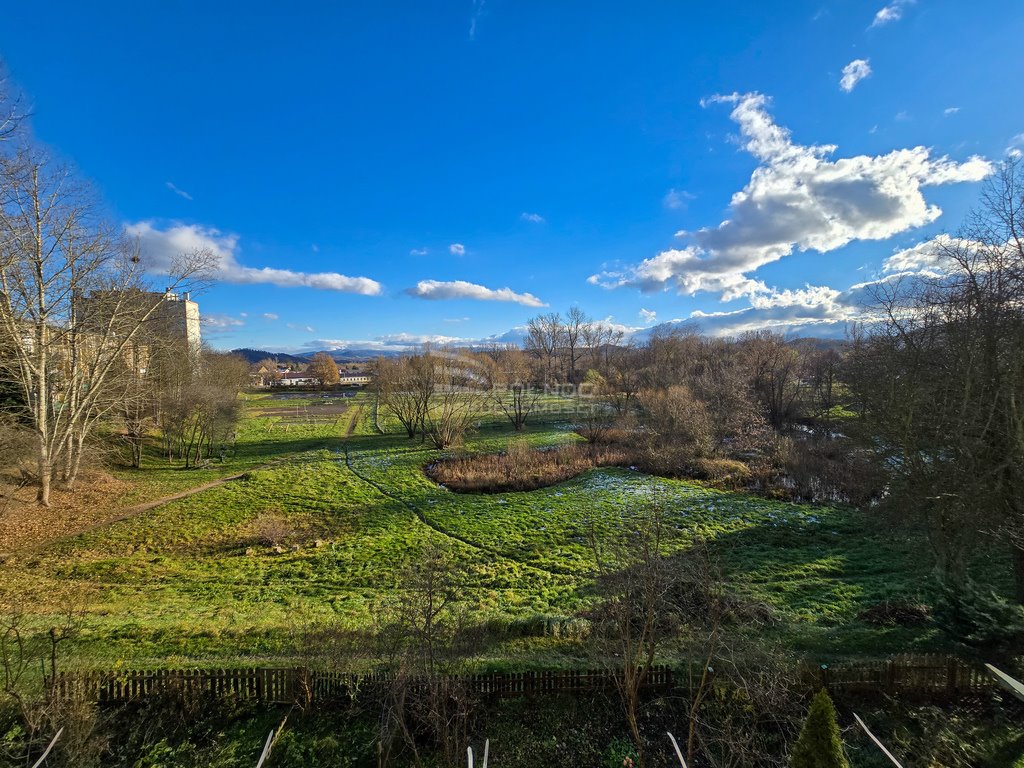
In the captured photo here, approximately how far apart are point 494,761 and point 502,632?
3.06 m

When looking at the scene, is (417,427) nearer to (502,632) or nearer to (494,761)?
(502,632)

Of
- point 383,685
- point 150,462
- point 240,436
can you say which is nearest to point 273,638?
point 383,685

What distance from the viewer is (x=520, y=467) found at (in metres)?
23.1

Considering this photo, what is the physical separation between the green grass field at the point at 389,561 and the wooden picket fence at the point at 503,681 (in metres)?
0.89

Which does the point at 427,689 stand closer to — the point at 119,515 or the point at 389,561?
the point at 389,561

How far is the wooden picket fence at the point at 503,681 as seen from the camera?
6094 mm

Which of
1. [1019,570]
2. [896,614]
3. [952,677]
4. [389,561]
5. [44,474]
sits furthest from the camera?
[44,474]

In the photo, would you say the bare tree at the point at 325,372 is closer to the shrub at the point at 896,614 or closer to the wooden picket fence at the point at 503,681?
the wooden picket fence at the point at 503,681

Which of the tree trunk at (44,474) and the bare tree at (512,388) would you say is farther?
the bare tree at (512,388)

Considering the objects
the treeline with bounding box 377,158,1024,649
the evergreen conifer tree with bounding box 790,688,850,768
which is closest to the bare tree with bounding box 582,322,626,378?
the treeline with bounding box 377,158,1024,649

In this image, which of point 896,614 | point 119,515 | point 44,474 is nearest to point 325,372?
point 44,474

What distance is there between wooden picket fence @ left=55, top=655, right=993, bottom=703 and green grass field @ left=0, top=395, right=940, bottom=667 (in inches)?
35.1

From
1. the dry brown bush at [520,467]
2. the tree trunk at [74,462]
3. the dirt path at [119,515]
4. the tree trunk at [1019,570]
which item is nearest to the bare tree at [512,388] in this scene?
the dry brown bush at [520,467]

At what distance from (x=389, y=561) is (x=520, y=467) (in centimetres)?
1133
